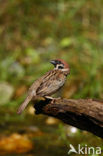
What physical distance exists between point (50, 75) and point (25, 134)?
7.55 ft

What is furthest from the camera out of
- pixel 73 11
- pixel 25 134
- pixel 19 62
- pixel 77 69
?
pixel 73 11

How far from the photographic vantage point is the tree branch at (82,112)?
16.3 feet

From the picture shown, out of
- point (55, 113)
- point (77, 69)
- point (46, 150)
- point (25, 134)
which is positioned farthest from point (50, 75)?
point (77, 69)

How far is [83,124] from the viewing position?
514 cm

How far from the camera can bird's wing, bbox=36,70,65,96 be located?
18.4 feet

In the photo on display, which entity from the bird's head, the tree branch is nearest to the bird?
the bird's head

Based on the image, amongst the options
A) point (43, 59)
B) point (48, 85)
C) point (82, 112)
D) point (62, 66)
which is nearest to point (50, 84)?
point (48, 85)

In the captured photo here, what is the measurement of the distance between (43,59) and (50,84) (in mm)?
4817

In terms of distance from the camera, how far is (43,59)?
A: 10453 millimetres

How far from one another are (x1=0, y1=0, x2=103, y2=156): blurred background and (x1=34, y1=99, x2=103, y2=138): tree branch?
1.42m

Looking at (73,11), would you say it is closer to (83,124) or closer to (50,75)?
(50,75)

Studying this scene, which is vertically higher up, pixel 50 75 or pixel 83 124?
pixel 50 75

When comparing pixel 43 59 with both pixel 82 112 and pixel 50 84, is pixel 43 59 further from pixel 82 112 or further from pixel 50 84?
pixel 82 112

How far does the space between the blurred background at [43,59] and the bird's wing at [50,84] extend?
122 cm
